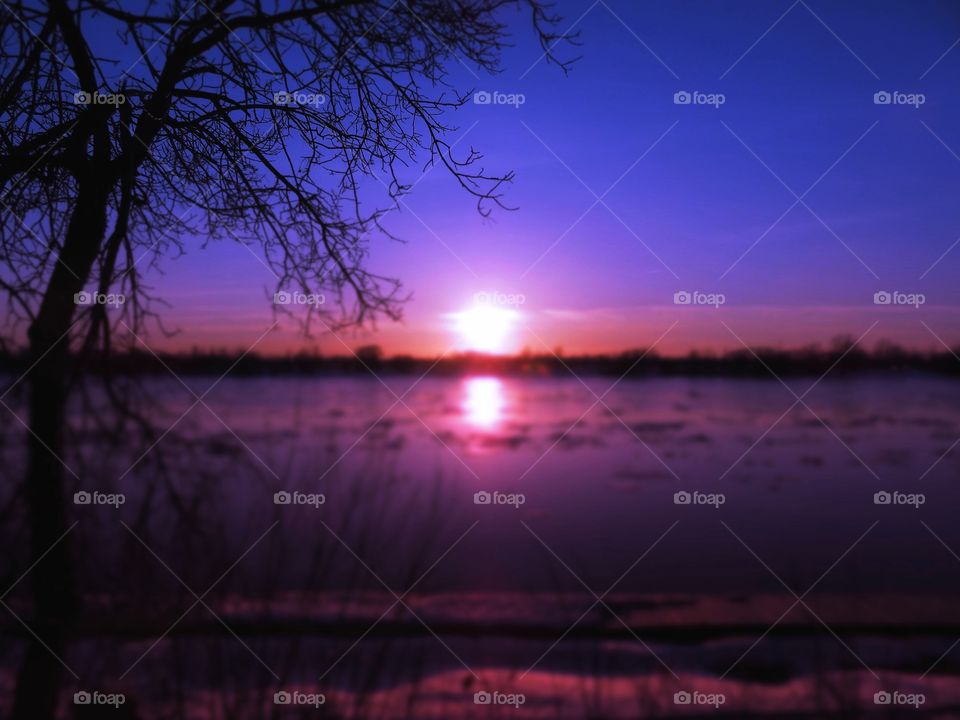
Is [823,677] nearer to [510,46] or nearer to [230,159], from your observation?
[510,46]

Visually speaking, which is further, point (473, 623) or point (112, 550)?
point (473, 623)

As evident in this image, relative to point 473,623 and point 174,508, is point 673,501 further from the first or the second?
point 174,508

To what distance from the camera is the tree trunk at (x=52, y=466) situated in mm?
2592

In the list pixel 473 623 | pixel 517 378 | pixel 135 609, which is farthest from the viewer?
pixel 473 623

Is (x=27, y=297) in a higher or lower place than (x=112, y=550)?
higher

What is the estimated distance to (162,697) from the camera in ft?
8.14

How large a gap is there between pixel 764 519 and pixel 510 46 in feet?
7.34

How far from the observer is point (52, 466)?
8.65 feet

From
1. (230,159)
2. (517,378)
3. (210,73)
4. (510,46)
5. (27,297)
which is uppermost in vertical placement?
(510,46)

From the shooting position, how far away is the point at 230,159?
269 cm

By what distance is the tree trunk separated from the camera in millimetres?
2592

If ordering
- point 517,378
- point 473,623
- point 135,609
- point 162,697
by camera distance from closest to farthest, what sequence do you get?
point 162,697 → point 135,609 → point 517,378 → point 473,623

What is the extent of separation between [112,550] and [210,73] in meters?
1.87

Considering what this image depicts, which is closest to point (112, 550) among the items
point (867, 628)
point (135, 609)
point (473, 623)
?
point (135, 609)
